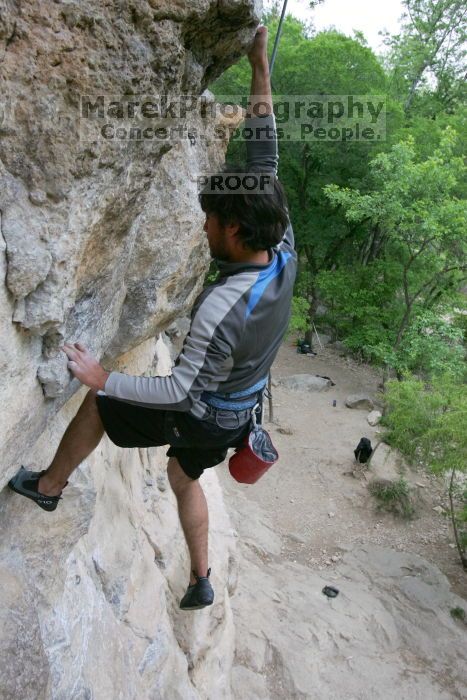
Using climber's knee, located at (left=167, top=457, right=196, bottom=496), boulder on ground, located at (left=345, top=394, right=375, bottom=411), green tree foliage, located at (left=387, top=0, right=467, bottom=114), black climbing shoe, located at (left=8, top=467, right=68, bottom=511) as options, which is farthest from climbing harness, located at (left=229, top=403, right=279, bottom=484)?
green tree foliage, located at (left=387, top=0, right=467, bottom=114)

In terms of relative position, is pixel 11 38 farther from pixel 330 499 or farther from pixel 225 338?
pixel 330 499

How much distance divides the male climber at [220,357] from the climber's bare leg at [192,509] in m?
0.25

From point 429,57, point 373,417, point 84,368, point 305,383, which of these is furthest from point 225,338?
point 429,57

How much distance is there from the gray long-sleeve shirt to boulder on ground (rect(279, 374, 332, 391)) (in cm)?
1261

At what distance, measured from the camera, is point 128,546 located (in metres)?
3.85

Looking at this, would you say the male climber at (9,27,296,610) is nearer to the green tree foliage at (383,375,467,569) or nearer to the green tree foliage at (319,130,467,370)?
the green tree foliage at (383,375,467,569)

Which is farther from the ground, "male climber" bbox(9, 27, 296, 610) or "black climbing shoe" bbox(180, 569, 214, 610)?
"male climber" bbox(9, 27, 296, 610)

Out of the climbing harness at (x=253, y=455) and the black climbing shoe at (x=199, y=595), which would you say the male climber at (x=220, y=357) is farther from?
the black climbing shoe at (x=199, y=595)

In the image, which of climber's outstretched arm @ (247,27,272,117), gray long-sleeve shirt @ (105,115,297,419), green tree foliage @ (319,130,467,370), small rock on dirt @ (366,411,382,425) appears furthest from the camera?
small rock on dirt @ (366,411,382,425)

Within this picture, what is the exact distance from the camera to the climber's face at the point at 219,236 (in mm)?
2475

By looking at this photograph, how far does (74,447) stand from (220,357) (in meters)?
0.90

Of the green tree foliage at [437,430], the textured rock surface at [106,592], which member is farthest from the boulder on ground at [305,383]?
the textured rock surface at [106,592]

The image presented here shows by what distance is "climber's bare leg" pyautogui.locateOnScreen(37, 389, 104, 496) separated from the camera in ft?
8.66

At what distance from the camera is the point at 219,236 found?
2498mm
